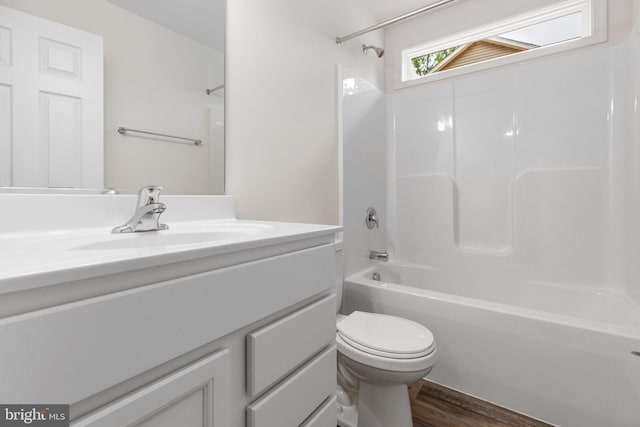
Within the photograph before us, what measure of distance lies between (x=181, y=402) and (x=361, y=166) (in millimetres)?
1738

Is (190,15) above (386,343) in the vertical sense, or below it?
above

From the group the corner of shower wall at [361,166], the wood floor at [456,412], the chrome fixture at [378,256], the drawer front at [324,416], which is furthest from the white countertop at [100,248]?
the chrome fixture at [378,256]

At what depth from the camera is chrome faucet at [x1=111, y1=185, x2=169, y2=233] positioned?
86 centimetres

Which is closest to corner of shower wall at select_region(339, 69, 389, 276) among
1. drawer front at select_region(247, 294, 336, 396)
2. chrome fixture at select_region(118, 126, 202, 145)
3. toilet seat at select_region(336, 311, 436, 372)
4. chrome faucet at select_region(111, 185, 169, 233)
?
toilet seat at select_region(336, 311, 436, 372)

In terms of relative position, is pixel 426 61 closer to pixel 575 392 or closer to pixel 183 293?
pixel 575 392

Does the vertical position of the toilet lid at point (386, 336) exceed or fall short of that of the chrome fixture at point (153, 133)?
it falls short

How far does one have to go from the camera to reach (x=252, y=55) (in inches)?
54.9

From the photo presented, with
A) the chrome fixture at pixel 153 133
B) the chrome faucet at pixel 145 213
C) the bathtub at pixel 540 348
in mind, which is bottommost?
the bathtub at pixel 540 348

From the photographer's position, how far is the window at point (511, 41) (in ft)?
6.07

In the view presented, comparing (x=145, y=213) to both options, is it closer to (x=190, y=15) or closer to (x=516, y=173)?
(x=190, y=15)

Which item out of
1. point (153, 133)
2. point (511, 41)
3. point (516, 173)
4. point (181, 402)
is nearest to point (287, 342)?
point (181, 402)

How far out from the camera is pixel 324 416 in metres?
0.88

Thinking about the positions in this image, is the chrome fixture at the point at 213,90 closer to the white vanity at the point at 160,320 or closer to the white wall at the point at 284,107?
the white wall at the point at 284,107

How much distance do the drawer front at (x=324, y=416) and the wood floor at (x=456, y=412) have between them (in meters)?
0.67
